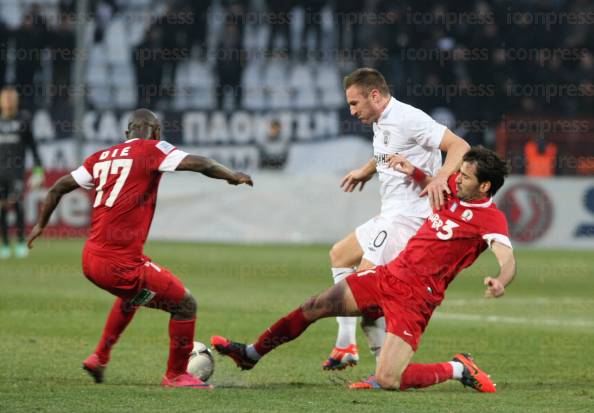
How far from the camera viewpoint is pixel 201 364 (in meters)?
6.93

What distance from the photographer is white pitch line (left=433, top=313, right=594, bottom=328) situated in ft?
33.8

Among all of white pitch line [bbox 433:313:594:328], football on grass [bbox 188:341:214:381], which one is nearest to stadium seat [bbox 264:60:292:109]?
white pitch line [bbox 433:313:594:328]

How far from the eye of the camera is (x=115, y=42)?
24297mm

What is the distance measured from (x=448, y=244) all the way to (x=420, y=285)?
0.29 m

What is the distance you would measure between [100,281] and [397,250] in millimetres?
1940

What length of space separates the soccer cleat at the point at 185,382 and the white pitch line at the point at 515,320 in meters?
4.39

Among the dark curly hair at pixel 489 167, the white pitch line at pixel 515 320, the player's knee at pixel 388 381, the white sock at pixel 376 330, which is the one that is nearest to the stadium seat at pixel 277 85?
the white pitch line at pixel 515 320

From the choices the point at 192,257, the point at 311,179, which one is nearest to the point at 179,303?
the point at 192,257

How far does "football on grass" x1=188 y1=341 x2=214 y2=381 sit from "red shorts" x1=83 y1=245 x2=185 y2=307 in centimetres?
42

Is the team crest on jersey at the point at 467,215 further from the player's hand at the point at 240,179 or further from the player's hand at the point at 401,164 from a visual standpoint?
the player's hand at the point at 240,179

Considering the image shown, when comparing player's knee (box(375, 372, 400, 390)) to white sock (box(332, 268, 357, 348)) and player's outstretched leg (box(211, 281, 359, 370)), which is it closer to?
player's outstretched leg (box(211, 281, 359, 370))

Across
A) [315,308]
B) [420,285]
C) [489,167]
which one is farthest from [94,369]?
[489,167]

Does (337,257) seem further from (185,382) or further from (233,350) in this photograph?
→ (185,382)

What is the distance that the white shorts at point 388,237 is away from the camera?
7.38 m
